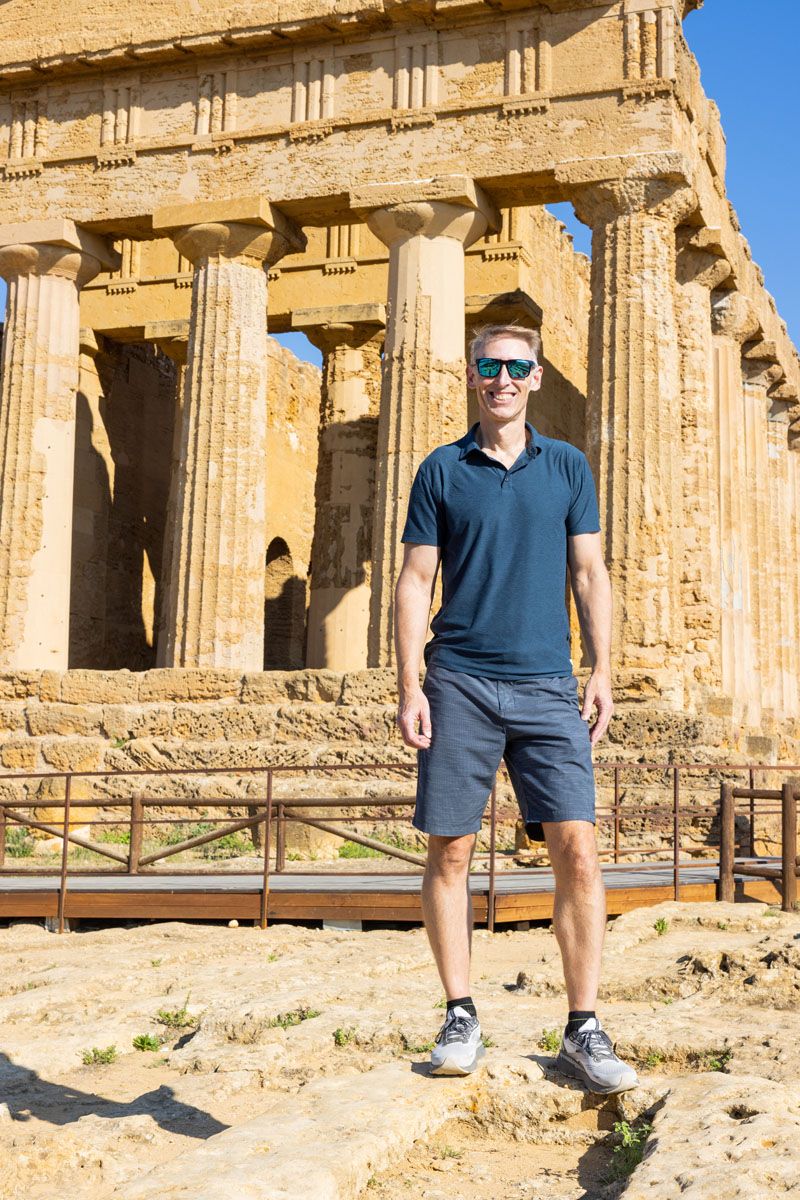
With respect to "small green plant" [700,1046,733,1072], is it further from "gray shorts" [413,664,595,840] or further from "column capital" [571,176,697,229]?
"column capital" [571,176,697,229]

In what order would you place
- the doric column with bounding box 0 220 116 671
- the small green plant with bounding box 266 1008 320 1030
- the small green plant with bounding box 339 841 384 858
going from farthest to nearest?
the doric column with bounding box 0 220 116 671 → the small green plant with bounding box 339 841 384 858 → the small green plant with bounding box 266 1008 320 1030

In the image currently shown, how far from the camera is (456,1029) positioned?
14.6 ft

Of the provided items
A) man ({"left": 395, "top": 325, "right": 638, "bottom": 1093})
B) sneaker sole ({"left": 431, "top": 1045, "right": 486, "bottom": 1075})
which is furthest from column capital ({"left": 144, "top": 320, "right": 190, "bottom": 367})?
sneaker sole ({"left": 431, "top": 1045, "right": 486, "bottom": 1075})

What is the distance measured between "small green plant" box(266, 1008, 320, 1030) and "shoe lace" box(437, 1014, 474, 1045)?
4.72 ft

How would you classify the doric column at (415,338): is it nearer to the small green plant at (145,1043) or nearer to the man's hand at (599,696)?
the small green plant at (145,1043)

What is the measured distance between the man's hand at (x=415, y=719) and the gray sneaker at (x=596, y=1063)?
3.05 feet

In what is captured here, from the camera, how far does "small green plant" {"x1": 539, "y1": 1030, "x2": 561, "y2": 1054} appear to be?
4.99m

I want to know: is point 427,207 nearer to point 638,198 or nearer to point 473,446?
point 638,198

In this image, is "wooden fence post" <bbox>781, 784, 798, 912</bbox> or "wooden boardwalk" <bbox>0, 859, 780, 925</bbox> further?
"wooden fence post" <bbox>781, 784, 798, 912</bbox>

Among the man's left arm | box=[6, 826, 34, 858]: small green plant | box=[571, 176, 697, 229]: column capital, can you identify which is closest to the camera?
the man's left arm

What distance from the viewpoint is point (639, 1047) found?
5.06 m

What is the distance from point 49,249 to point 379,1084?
16981mm

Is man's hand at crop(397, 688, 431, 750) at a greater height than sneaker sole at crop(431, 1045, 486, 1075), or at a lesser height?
greater

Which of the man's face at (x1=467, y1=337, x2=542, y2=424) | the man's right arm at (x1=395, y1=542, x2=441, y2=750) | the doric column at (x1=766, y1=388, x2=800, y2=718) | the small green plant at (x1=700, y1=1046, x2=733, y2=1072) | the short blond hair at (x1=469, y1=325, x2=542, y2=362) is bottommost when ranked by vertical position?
the small green plant at (x1=700, y1=1046, x2=733, y2=1072)
